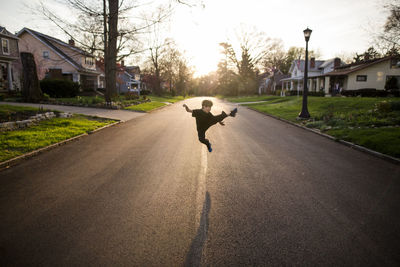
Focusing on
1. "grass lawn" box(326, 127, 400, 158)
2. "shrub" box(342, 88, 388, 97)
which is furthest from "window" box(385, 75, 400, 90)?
"grass lawn" box(326, 127, 400, 158)

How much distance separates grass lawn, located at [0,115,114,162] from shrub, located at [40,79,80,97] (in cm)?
1602

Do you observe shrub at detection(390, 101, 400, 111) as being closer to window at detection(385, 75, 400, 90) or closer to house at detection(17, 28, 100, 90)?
window at detection(385, 75, 400, 90)

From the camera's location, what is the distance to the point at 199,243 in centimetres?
288

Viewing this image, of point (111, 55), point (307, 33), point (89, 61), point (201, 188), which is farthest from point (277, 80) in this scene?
point (201, 188)

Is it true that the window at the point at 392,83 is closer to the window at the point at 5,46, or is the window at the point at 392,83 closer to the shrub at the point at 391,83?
the shrub at the point at 391,83

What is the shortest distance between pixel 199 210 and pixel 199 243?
820 millimetres

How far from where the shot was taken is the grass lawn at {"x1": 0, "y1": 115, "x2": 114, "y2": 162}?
6746 millimetres

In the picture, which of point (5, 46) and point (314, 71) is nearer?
point (5, 46)

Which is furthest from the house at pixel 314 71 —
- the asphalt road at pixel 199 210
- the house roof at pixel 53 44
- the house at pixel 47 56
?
the asphalt road at pixel 199 210

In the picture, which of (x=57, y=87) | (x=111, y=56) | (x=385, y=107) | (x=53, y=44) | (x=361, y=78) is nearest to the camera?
(x=385, y=107)

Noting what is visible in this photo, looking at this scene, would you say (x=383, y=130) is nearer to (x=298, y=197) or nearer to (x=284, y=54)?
(x=298, y=197)

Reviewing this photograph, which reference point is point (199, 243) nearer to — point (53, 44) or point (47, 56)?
point (47, 56)

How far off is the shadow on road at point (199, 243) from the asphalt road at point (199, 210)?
12 mm

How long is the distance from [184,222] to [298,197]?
2.11m
